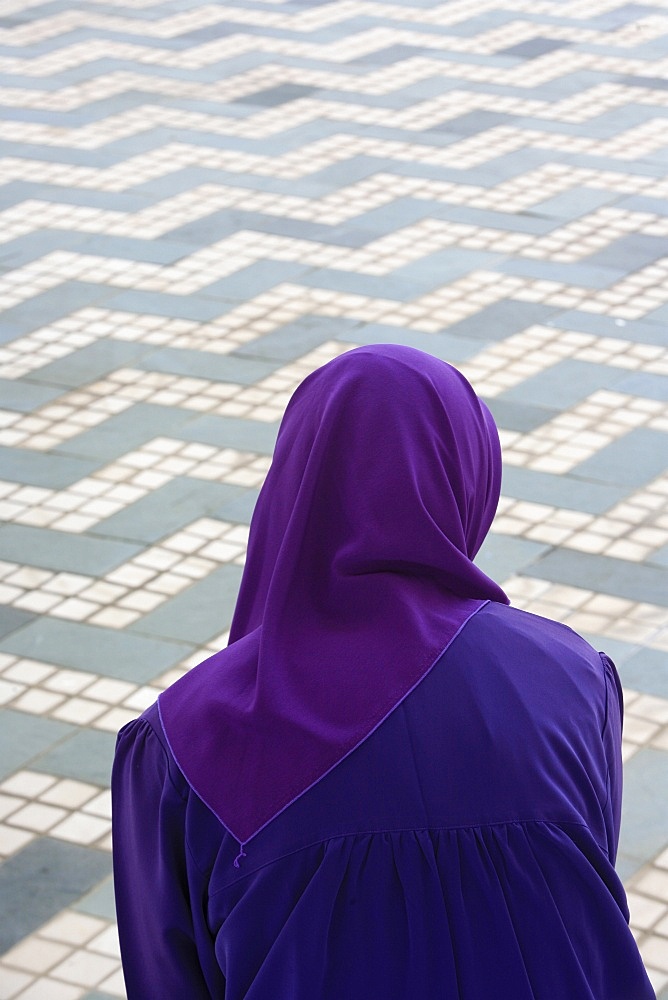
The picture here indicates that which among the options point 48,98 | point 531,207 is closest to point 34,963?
point 531,207

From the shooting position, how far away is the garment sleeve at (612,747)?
6.13 feet

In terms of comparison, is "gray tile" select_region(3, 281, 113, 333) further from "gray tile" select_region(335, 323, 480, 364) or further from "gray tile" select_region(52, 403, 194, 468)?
"gray tile" select_region(335, 323, 480, 364)

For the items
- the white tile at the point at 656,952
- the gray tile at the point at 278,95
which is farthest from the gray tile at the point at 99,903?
the gray tile at the point at 278,95

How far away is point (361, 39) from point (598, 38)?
166 cm

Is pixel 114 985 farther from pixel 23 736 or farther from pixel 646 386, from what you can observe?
pixel 646 386

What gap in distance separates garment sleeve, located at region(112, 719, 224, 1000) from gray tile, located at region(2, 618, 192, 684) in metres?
2.26

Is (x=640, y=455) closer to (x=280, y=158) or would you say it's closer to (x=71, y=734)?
(x=71, y=734)

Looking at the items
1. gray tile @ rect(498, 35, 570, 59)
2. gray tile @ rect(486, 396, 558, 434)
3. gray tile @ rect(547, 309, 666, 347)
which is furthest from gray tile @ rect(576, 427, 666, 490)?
gray tile @ rect(498, 35, 570, 59)

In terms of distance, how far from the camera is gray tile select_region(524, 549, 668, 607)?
180 inches

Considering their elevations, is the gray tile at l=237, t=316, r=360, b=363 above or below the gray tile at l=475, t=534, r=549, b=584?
above

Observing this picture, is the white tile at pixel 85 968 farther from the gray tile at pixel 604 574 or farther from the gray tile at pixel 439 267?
the gray tile at pixel 439 267

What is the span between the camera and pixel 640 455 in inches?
211

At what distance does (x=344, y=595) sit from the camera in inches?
70.0

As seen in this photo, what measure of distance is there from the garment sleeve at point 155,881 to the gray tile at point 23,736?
6.48 ft
